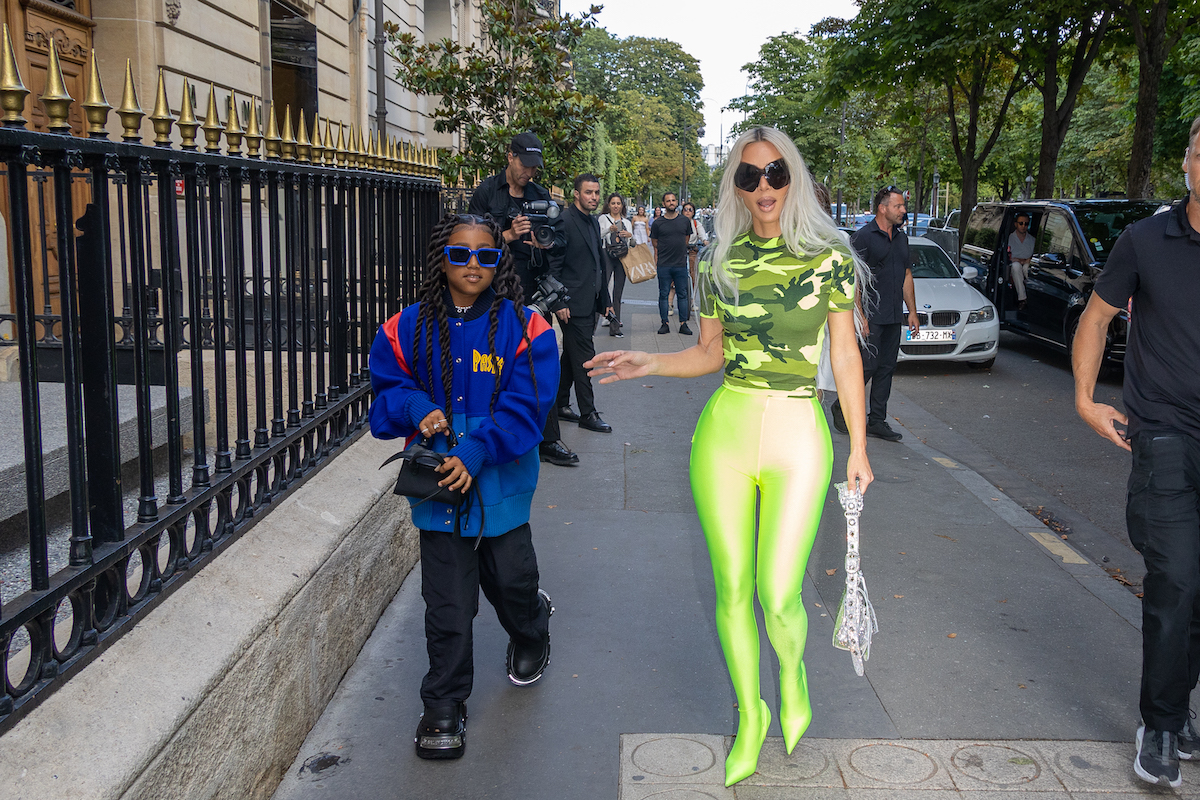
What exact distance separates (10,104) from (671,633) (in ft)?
10.2

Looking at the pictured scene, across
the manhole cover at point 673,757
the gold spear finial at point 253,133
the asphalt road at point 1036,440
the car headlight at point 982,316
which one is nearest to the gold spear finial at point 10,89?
the gold spear finial at point 253,133

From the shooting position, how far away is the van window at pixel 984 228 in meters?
15.0

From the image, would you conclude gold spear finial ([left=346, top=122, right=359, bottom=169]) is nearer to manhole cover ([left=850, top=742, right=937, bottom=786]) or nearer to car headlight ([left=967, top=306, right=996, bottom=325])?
manhole cover ([left=850, top=742, right=937, bottom=786])

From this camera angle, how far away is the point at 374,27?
759 inches

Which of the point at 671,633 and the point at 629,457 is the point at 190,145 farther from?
the point at 629,457

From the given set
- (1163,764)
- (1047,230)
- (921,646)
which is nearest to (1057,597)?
(921,646)

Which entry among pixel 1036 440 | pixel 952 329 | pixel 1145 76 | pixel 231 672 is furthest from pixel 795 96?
pixel 231 672

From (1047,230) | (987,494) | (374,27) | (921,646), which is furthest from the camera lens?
(374,27)

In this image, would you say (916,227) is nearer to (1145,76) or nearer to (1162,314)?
(1145,76)

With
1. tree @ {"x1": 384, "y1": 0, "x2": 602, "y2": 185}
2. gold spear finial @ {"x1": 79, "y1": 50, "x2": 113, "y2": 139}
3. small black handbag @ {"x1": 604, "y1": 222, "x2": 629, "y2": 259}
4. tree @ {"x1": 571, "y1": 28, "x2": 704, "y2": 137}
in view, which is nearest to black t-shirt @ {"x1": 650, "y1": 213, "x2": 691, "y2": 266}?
small black handbag @ {"x1": 604, "y1": 222, "x2": 629, "y2": 259}

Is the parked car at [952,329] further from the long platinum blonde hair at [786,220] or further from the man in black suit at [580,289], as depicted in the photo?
the long platinum blonde hair at [786,220]

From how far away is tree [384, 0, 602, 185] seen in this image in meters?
12.2

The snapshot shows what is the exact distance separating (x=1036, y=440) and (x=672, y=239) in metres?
6.91

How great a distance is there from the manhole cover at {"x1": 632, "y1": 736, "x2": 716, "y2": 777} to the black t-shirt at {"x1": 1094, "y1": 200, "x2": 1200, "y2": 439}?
5.55 ft
